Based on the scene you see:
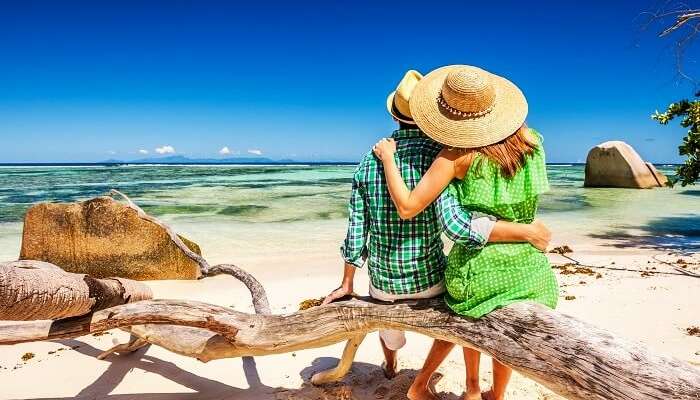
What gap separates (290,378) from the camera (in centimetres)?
397

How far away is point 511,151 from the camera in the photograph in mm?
2244

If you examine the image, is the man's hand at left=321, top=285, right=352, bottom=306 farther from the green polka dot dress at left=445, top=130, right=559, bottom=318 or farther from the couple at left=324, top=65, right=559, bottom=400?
the green polka dot dress at left=445, top=130, right=559, bottom=318

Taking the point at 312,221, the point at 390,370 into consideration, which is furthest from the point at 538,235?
the point at 312,221

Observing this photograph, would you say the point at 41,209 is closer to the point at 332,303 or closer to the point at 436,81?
the point at 332,303

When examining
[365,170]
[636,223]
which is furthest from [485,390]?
[636,223]

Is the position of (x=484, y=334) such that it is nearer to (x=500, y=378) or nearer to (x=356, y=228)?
(x=500, y=378)

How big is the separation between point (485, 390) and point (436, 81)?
2.35 m

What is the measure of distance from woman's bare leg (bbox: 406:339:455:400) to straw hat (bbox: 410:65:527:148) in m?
1.44

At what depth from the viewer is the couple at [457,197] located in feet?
7.30

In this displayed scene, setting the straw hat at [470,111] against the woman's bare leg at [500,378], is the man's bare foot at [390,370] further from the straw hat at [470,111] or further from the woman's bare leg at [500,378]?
the straw hat at [470,111]

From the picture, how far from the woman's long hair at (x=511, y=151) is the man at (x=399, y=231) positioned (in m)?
0.32

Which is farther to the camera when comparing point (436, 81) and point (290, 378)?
point (290, 378)

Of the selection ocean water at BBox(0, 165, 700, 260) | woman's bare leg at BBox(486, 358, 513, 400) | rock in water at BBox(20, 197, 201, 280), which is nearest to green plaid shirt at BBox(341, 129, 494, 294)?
woman's bare leg at BBox(486, 358, 513, 400)

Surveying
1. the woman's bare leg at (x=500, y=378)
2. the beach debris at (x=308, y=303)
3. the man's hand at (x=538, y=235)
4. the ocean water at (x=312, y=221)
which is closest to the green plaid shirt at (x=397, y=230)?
the man's hand at (x=538, y=235)
